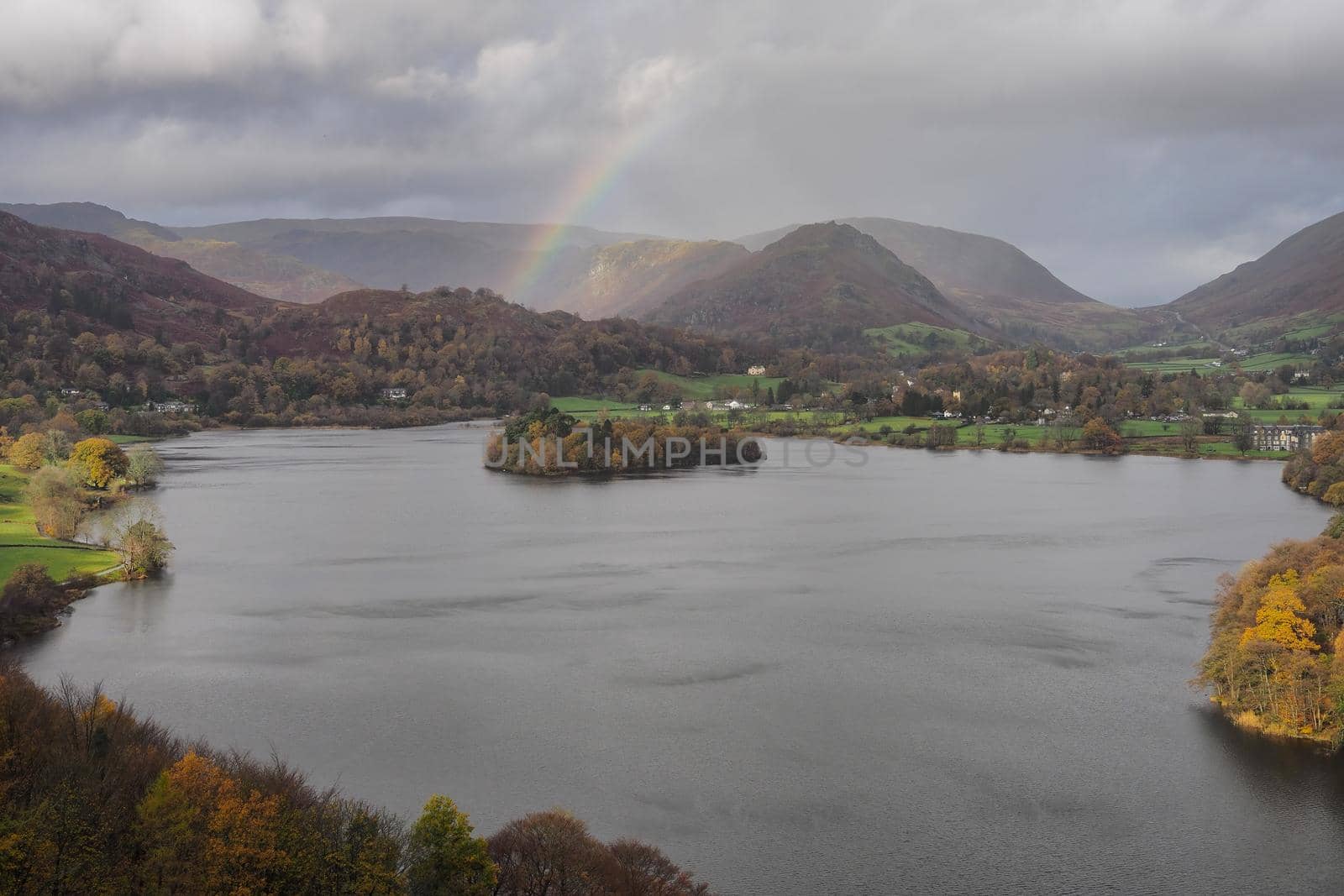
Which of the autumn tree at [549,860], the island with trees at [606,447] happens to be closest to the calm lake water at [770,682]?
the autumn tree at [549,860]

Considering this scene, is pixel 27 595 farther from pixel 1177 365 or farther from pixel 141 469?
pixel 1177 365

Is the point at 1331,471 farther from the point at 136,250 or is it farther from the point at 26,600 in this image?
the point at 136,250

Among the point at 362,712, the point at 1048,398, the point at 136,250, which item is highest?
the point at 136,250

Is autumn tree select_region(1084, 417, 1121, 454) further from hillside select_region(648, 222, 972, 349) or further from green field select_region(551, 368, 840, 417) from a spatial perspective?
hillside select_region(648, 222, 972, 349)

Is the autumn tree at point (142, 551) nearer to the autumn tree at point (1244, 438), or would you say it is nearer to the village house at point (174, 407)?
the autumn tree at point (1244, 438)

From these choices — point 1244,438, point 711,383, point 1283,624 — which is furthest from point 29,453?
point 711,383

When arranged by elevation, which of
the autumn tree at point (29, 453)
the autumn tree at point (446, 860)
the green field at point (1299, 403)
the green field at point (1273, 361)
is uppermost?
the green field at point (1273, 361)

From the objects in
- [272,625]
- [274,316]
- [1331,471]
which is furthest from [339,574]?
[274,316]
